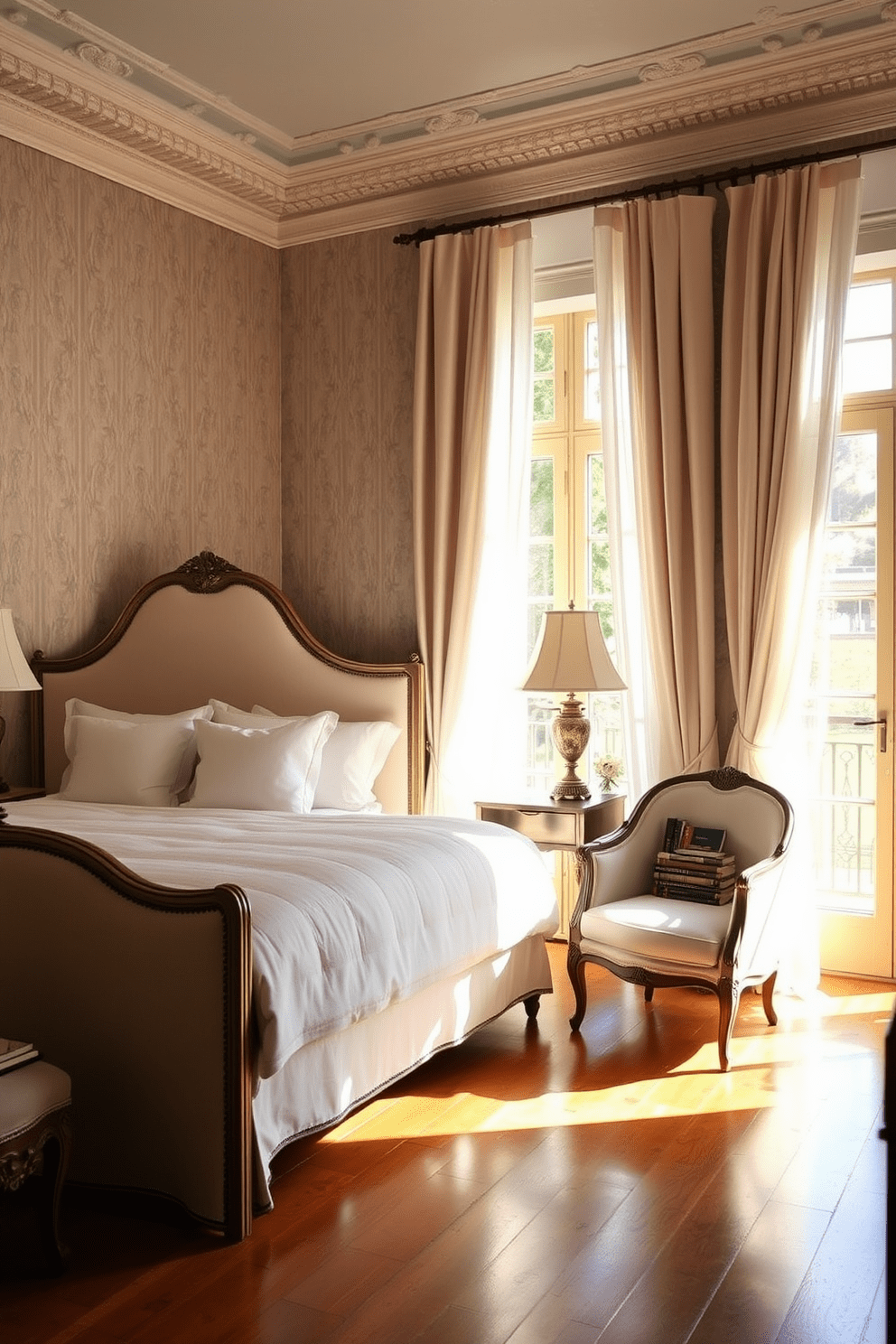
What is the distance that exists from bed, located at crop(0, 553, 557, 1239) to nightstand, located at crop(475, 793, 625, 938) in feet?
1.23

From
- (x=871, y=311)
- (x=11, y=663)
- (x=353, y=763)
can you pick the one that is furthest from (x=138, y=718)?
(x=871, y=311)

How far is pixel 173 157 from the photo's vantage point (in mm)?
4984

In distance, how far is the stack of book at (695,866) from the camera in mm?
4031

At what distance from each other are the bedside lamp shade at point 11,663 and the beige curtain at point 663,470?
89.0 inches

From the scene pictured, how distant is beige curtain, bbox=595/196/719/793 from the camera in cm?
456

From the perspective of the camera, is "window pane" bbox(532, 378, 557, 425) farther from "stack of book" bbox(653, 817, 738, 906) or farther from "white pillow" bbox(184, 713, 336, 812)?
"stack of book" bbox(653, 817, 738, 906)

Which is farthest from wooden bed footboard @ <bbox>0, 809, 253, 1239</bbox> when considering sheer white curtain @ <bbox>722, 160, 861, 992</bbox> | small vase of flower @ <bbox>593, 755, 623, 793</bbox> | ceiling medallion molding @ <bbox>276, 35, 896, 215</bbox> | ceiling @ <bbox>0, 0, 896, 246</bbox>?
ceiling medallion molding @ <bbox>276, 35, 896, 215</bbox>

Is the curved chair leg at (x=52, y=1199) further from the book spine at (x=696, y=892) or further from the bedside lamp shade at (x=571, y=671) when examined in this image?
the bedside lamp shade at (x=571, y=671)

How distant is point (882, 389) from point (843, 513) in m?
0.49

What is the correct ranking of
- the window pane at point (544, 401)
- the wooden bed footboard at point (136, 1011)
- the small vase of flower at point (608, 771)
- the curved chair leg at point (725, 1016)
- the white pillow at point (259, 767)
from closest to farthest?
the wooden bed footboard at point (136, 1011) < the curved chair leg at point (725, 1016) < the white pillow at point (259, 767) < the small vase of flower at point (608, 771) < the window pane at point (544, 401)

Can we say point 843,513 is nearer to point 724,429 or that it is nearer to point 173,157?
point 724,429

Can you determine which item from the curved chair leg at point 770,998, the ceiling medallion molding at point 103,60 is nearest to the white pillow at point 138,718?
the curved chair leg at point 770,998

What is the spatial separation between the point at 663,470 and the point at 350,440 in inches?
64.6

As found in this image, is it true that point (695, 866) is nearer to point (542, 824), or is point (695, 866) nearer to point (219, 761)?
point (542, 824)
